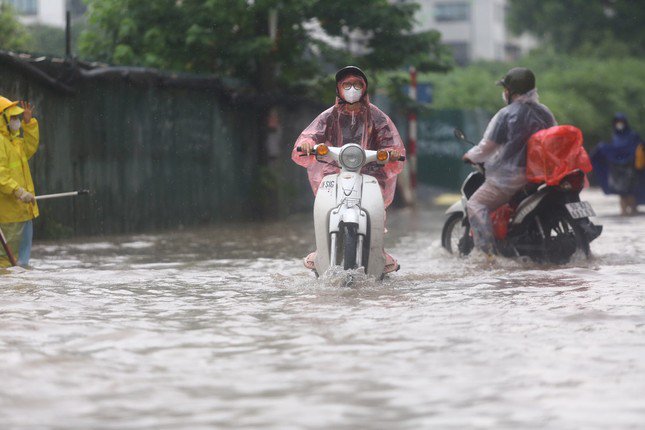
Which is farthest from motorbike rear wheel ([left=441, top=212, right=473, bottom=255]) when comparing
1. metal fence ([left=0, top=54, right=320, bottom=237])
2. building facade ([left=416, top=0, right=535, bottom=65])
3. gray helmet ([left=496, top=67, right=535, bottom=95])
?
building facade ([left=416, top=0, right=535, bottom=65])

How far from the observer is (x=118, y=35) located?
2134 cm

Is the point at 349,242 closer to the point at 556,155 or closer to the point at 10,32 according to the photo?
the point at 556,155

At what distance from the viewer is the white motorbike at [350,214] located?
10.1 m

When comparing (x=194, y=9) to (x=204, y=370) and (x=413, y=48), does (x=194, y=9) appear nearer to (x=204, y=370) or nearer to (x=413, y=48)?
(x=413, y=48)

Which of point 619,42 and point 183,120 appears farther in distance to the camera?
point 619,42

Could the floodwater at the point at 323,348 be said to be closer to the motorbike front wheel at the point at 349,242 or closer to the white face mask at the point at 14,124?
the motorbike front wheel at the point at 349,242

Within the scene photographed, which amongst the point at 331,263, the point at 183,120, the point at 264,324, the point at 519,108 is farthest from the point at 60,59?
the point at 264,324

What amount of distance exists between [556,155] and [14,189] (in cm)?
443

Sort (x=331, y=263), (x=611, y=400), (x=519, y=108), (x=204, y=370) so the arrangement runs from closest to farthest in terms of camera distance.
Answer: (x=611, y=400)
(x=204, y=370)
(x=331, y=263)
(x=519, y=108)

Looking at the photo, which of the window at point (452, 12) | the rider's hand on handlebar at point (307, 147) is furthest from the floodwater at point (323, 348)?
the window at point (452, 12)

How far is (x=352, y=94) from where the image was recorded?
10.7 m

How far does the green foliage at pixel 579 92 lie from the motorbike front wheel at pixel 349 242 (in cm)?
2683

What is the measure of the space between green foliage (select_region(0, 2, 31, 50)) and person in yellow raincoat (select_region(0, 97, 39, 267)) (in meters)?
16.5

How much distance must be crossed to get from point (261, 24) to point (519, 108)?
9.44 metres
